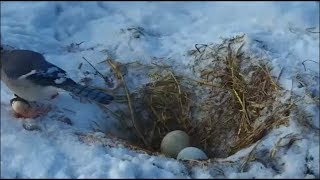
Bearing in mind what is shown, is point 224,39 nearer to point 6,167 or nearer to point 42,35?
point 42,35

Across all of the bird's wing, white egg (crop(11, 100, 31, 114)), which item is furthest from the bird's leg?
the bird's wing

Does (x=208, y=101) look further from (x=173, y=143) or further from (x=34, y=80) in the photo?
(x=34, y=80)

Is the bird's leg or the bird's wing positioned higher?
the bird's wing

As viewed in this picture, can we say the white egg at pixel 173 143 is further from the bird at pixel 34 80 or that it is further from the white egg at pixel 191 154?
the bird at pixel 34 80

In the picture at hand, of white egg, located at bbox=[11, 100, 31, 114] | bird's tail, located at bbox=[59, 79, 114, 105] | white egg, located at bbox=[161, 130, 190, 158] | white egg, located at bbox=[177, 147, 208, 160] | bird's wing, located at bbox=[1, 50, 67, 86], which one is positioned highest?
bird's wing, located at bbox=[1, 50, 67, 86]

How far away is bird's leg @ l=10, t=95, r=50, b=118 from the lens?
427 centimetres

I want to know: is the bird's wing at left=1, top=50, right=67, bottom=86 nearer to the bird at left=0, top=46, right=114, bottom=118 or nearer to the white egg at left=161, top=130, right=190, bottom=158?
the bird at left=0, top=46, right=114, bottom=118

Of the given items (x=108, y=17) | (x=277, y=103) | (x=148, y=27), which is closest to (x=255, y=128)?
(x=277, y=103)

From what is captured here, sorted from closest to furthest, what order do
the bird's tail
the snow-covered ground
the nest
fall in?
the snow-covered ground
the bird's tail
the nest

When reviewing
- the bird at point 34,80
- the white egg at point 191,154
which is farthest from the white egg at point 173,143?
the bird at point 34,80

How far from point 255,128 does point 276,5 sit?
2.79m

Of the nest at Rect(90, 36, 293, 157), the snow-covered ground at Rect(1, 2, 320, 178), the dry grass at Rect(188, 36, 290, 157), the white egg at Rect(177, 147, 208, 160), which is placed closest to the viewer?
the snow-covered ground at Rect(1, 2, 320, 178)

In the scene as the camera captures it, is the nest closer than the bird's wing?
No

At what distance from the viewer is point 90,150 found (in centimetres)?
393
